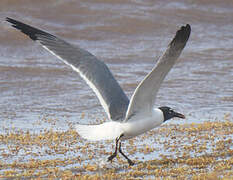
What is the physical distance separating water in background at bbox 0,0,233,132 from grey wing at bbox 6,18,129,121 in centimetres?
181

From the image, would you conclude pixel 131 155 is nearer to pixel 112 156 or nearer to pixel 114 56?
pixel 112 156

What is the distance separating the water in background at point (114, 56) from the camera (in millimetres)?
9117

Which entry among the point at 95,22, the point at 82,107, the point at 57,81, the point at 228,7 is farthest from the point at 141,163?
the point at 228,7

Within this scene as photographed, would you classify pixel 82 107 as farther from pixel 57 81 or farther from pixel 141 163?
pixel 141 163

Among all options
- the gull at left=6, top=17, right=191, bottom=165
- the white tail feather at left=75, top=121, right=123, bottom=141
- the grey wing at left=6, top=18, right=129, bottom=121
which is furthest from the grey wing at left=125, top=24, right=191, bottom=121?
the grey wing at left=6, top=18, right=129, bottom=121

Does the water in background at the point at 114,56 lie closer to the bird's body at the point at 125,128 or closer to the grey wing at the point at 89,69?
the grey wing at the point at 89,69

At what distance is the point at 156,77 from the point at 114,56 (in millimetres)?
7635

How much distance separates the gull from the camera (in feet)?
16.7

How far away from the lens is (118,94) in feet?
19.9

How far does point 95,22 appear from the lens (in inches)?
592

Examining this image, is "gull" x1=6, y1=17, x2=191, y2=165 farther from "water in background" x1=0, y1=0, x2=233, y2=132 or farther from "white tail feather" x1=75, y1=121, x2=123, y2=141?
"water in background" x1=0, y1=0, x2=233, y2=132

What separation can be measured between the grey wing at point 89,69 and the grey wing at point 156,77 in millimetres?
336

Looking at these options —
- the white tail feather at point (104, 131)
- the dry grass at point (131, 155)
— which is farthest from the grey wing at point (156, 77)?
the dry grass at point (131, 155)

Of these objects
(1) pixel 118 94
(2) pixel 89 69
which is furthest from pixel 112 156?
(2) pixel 89 69
